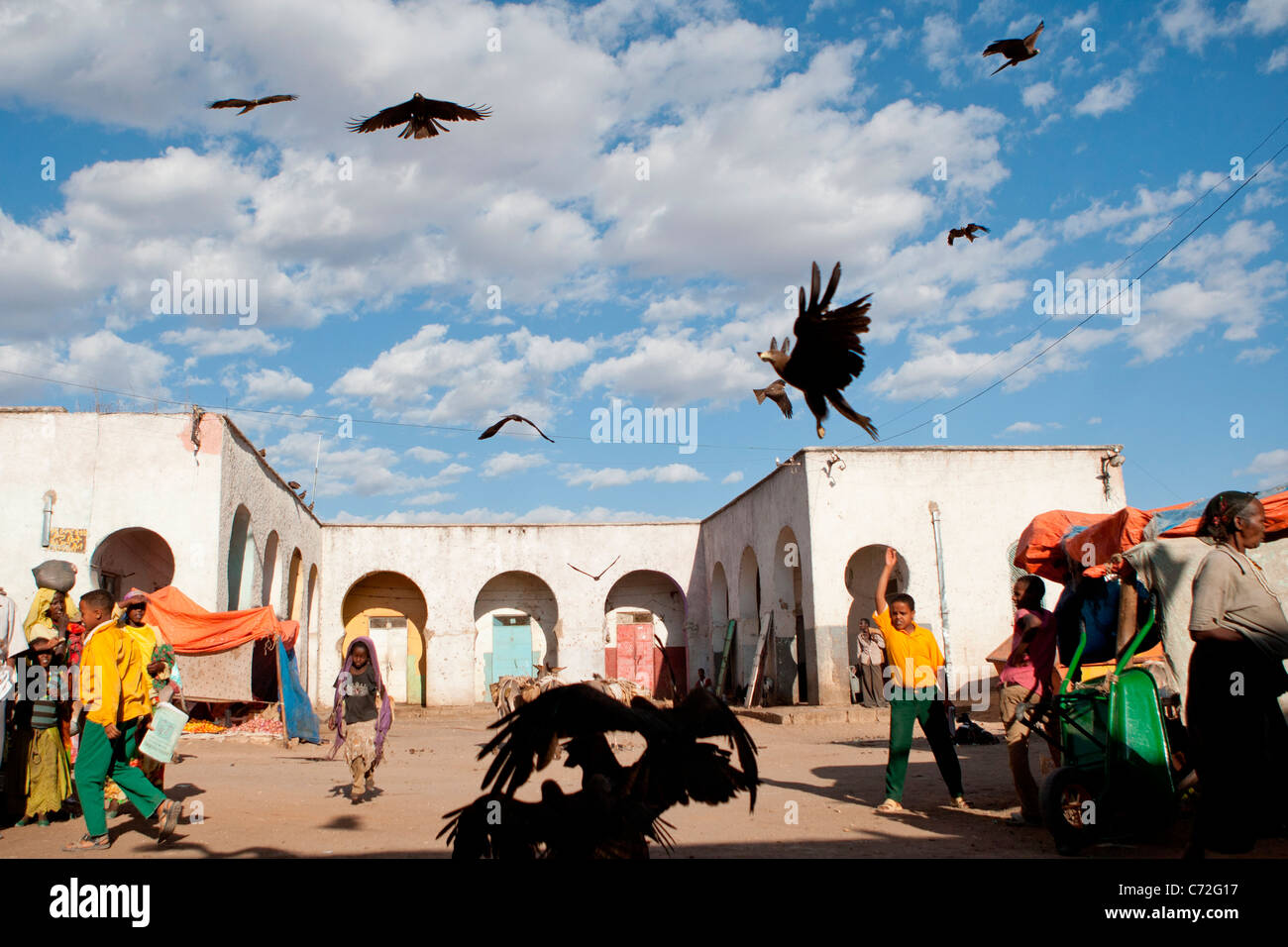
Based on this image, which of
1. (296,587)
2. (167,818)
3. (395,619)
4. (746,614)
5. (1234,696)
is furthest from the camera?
(395,619)

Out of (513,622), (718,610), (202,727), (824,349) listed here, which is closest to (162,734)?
(824,349)

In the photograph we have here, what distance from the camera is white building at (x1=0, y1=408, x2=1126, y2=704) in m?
16.3

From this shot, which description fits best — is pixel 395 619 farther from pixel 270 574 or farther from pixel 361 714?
pixel 361 714

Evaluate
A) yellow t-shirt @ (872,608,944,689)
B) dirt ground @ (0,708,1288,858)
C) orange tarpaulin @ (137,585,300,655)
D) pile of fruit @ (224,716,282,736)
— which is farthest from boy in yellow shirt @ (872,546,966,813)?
pile of fruit @ (224,716,282,736)

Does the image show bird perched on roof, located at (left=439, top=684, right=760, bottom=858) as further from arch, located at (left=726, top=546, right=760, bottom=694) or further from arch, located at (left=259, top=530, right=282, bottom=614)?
arch, located at (left=726, top=546, right=760, bottom=694)

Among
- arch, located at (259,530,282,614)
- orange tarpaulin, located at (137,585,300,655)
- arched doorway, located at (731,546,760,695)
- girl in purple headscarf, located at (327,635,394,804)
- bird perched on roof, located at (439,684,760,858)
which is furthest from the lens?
arched doorway, located at (731,546,760,695)

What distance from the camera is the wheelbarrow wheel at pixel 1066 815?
5.48 meters

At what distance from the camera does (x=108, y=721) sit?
616cm

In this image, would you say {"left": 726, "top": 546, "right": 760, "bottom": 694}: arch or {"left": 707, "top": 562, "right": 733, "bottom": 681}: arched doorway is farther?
{"left": 707, "top": 562, "right": 733, "bottom": 681}: arched doorway

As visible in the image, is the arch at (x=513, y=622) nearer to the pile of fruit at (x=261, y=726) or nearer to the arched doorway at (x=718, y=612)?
the arched doorway at (x=718, y=612)

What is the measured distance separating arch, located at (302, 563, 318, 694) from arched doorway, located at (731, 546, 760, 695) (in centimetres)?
1155

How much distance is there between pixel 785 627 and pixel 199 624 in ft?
42.3
